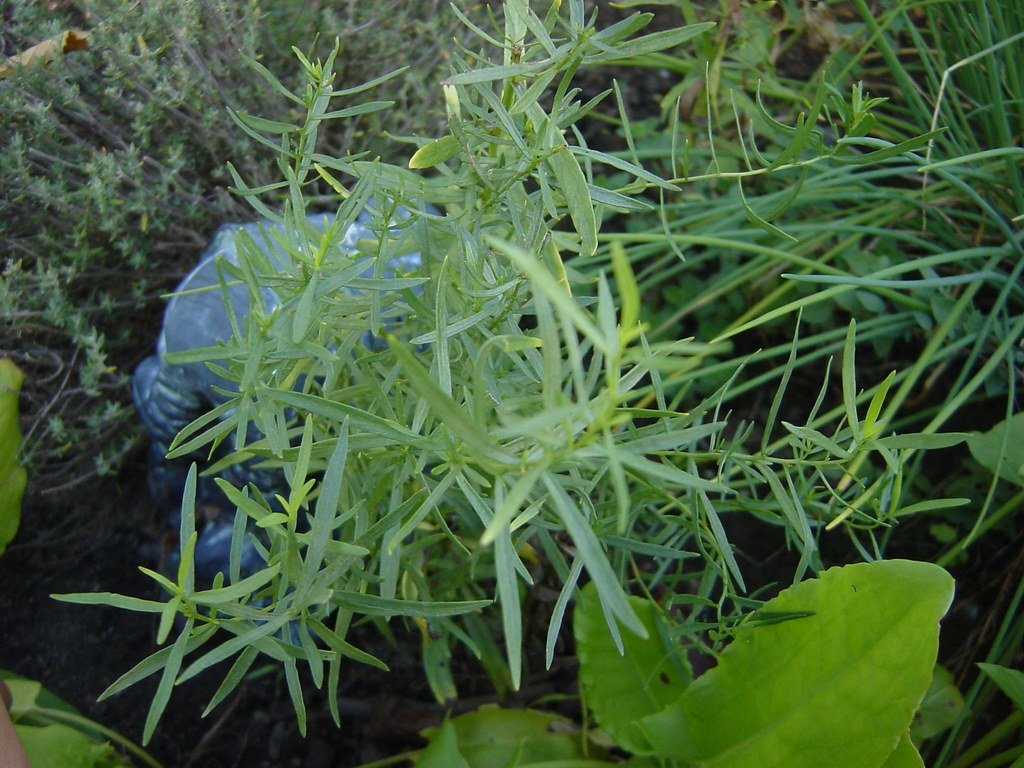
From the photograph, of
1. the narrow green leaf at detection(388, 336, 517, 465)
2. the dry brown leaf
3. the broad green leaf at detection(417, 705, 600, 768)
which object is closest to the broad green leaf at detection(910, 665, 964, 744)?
the broad green leaf at detection(417, 705, 600, 768)

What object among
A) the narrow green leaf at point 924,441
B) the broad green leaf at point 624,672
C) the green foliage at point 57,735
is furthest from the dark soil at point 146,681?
the narrow green leaf at point 924,441

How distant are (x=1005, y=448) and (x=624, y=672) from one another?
1.65 feet

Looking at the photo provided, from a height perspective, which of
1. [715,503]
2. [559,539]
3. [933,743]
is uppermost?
[715,503]

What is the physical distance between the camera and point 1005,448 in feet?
3.10

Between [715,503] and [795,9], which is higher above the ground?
[795,9]

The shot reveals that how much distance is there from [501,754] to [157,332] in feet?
2.29

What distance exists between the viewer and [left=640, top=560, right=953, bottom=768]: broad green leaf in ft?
2.27

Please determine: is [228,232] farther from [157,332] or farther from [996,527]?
[996,527]

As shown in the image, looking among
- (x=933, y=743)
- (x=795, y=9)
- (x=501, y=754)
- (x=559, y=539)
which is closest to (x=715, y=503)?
(x=559, y=539)

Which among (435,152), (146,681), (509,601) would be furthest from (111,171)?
(509,601)

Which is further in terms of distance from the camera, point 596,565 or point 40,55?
point 40,55

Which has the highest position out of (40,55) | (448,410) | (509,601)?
(40,55)

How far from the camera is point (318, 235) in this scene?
0.65 m

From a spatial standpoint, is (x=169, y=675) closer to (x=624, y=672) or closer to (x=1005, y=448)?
(x=624, y=672)
